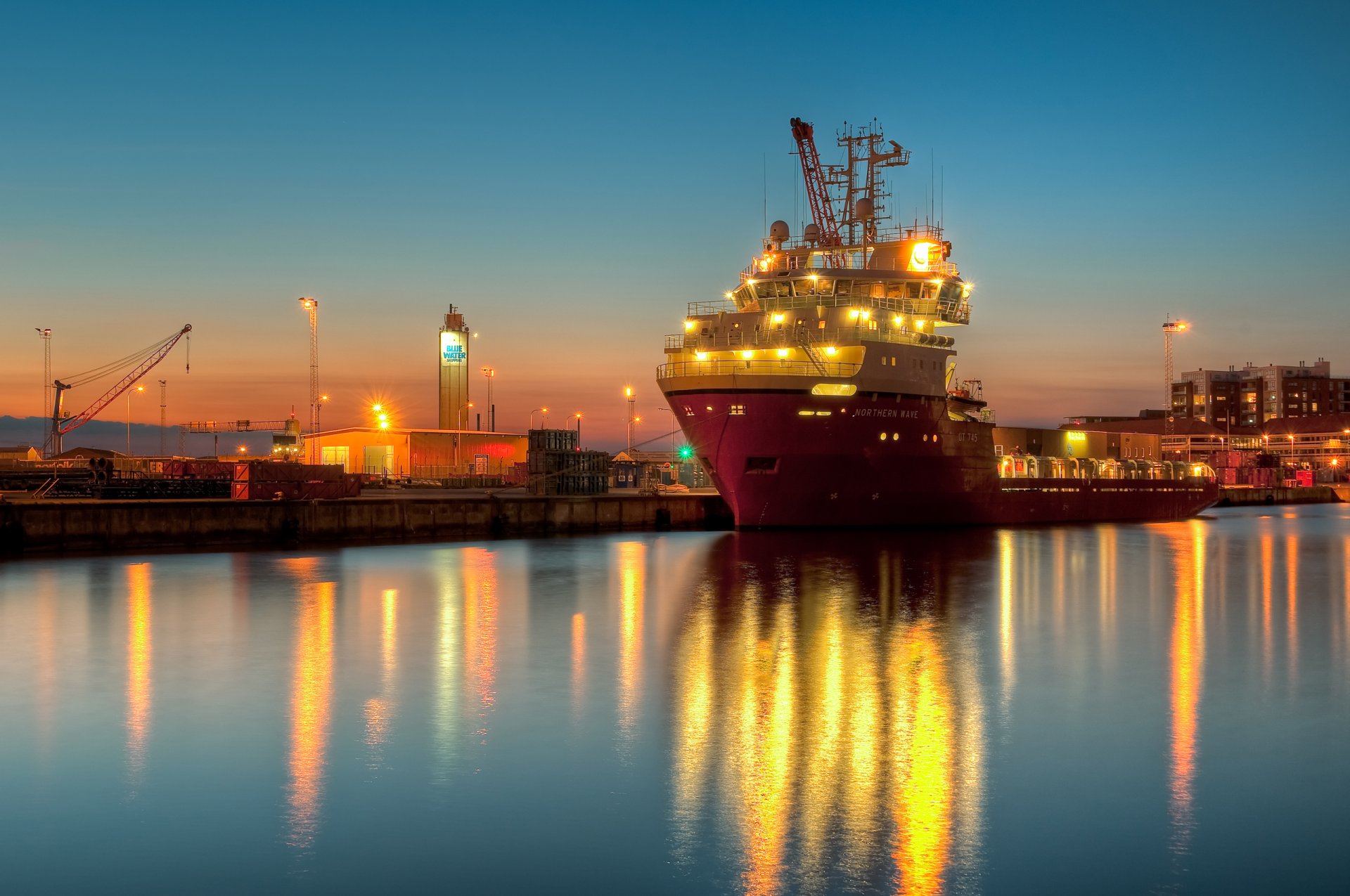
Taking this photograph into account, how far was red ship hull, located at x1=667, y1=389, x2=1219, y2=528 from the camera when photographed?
41312 millimetres

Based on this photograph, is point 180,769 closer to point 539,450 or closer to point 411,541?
point 411,541

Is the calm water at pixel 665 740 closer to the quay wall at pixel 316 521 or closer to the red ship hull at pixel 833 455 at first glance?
the quay wall at pixel 316 521

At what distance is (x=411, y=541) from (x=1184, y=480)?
5176cm

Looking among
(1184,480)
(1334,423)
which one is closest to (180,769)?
(1184,480)

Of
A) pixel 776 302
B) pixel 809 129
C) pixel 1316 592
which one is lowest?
pixel 1316 592

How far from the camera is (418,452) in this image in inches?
3177

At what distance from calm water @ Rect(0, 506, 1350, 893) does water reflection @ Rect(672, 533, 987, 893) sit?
0.20 ft

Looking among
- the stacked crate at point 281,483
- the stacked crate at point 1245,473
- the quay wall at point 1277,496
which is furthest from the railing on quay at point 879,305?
the stacked crate at point 1245,473

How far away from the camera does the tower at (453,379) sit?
345ft

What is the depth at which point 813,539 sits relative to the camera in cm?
4291

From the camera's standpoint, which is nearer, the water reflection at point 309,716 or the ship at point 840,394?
the water reflection at point 309,716

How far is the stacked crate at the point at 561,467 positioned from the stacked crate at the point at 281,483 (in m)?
10.5

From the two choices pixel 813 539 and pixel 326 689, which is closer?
pixel 326 689

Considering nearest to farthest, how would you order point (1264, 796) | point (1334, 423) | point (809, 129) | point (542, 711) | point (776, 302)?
point (1264, 796)
point (542, 711)
point (776, 302)
point (809, 129)
point (1334, 423)
